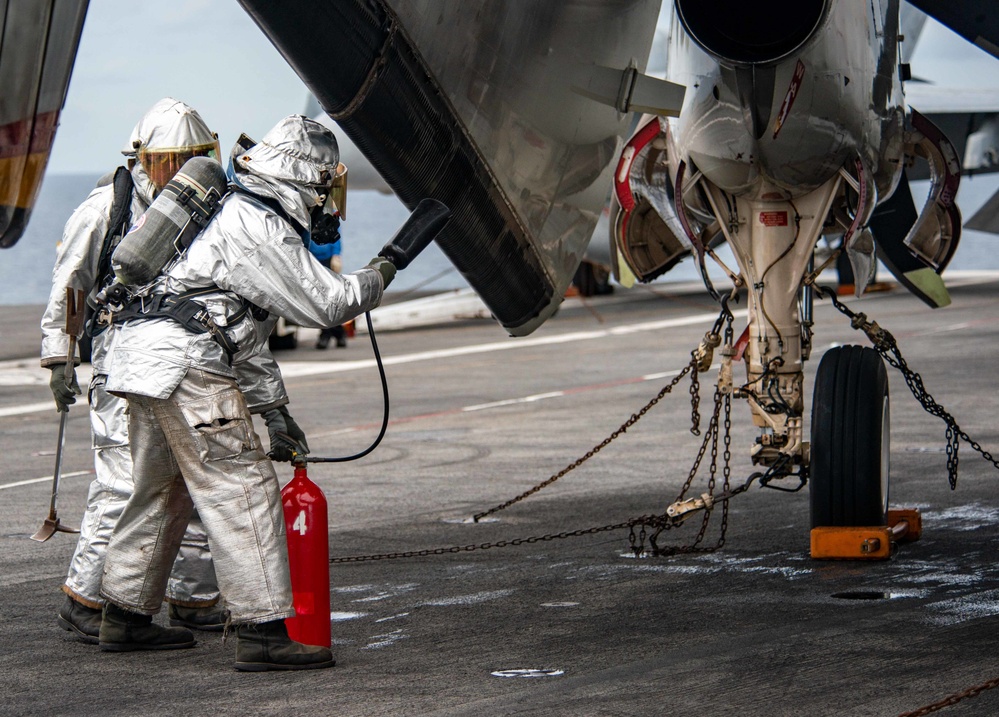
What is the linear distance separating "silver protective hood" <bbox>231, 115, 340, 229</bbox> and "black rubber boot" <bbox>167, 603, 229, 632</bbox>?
183 centimetres

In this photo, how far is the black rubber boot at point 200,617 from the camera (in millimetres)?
6273

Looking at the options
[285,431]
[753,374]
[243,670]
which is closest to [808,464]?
[753,374]

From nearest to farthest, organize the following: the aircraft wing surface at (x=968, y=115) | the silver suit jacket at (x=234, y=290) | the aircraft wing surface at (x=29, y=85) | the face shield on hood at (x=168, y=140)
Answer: the aircraft wing surface at (x=29, y=85), the silver suit jacket at (x=234, y=290), the face shield on hood at (x=168, y=140), the aircraft wing surface at (x=968, y=115)

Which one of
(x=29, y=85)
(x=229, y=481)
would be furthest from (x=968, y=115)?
(x=29, y=85)

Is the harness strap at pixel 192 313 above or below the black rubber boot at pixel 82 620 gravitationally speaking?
above

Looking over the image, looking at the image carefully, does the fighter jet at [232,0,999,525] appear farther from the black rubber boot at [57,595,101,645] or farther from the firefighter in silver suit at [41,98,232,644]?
the black rubber boot at [57,595,101,645]

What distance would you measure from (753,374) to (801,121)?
1354 millimetres

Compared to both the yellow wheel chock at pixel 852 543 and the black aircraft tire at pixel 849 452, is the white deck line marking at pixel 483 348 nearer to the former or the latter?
the black aircraft tire at pixel 849 452

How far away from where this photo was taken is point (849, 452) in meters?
7.41

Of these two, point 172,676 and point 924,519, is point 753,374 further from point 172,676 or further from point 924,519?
point 172,676

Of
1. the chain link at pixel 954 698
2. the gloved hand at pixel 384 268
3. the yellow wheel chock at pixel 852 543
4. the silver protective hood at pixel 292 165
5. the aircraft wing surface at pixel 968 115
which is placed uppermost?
the aircraft wing surface at pixel 968 115

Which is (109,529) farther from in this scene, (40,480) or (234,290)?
(40,480)

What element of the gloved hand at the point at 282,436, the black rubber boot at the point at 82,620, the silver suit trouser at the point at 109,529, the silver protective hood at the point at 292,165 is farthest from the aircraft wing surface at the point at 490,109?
the black rubber boot at the point at 82,620

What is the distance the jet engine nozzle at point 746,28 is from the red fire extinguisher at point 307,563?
273 cm
